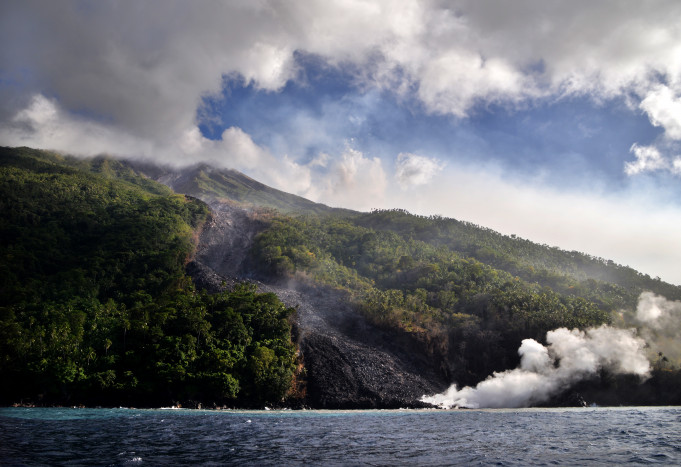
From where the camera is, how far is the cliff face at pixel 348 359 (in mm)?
118750

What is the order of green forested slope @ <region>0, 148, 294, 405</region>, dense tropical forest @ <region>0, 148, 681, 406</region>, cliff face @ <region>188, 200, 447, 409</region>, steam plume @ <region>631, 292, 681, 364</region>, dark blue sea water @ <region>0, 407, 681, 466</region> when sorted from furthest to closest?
1. steam plume @ <region>631, 292, 681, 364</region>
2. cliff face @ <region>188, 200, 447, 409</region>
3. dense tropical forest @ <region>0, 148, 681, 406</region>
4. green forested slope @ <region>0, 148, 294, 405</region>
5. dark blue sea water @ <region>0, 407, 681, 466</region>

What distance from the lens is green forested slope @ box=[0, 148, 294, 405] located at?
95000 mm

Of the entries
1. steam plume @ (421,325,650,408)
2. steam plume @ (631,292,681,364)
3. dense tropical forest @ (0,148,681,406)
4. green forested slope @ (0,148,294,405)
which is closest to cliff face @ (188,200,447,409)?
dense tropical forest @ (0,148,681,406)

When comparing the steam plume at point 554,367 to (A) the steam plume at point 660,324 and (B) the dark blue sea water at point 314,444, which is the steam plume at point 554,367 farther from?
(B) the dark blue sea water at point 314,444

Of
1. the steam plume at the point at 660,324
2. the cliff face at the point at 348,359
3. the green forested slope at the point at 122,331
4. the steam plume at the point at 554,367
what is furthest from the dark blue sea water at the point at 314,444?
the steam plume at the point at 660,324

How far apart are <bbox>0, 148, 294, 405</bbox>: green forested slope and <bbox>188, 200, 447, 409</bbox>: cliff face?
8.98 m

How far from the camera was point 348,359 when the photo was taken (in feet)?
427

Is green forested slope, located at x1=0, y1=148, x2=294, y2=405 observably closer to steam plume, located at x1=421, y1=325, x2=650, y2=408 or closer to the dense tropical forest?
the dense tropical forest

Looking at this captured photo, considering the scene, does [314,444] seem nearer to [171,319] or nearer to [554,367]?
[171,319]

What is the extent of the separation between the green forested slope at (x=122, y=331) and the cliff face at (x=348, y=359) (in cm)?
898

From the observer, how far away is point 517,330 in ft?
508

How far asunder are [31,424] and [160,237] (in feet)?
468

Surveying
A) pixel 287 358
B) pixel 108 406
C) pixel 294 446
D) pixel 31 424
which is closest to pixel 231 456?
pixel 294 446

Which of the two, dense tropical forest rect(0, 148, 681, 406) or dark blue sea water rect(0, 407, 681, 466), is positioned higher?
dense tropical forest rect(0, 148, 681, 406)
